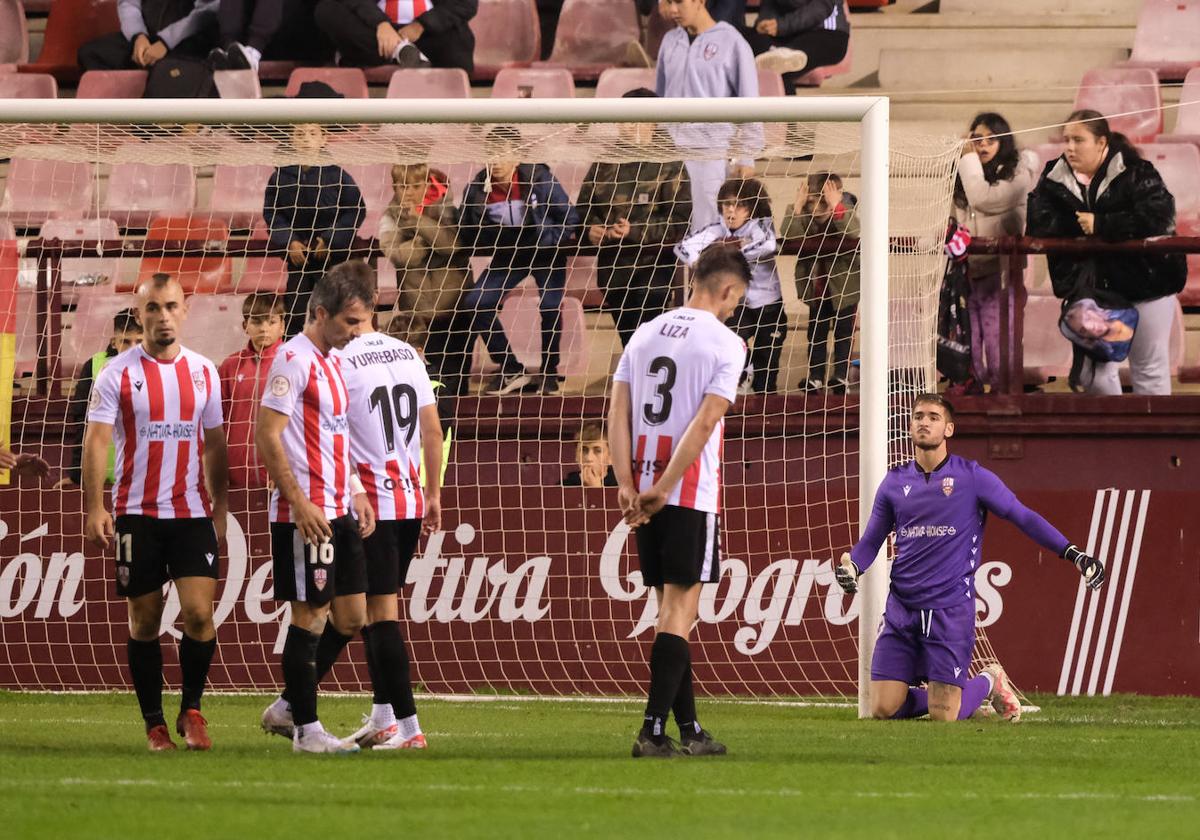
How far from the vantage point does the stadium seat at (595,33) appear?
558 inches

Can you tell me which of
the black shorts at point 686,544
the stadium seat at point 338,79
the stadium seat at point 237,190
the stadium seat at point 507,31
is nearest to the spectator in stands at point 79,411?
the stadium seat at point 237,190

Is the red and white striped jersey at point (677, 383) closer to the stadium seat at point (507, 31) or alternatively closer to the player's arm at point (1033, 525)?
the player's arm at point (1033, 525)

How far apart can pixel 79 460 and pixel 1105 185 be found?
5839 mm

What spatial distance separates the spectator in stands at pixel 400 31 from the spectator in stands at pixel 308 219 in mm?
3003

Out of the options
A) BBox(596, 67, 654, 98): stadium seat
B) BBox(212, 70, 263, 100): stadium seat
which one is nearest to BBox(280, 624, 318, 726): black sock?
BBox(596, 67, 654, 98): stadium seat

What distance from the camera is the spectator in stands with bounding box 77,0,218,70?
1396cm

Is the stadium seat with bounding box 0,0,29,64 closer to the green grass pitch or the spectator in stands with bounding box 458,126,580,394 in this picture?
the spectator in stands with bounding box 458,126,580,394

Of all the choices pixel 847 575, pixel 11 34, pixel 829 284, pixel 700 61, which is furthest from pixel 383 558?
pixel 11 34

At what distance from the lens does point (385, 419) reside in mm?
6941

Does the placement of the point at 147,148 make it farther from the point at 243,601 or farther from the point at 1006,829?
the point at 1006,829

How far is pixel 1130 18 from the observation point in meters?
14.4

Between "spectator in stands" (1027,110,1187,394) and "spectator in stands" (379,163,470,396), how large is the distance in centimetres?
324

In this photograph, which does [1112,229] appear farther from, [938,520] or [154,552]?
[154,552]

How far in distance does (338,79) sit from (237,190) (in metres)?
1.91
